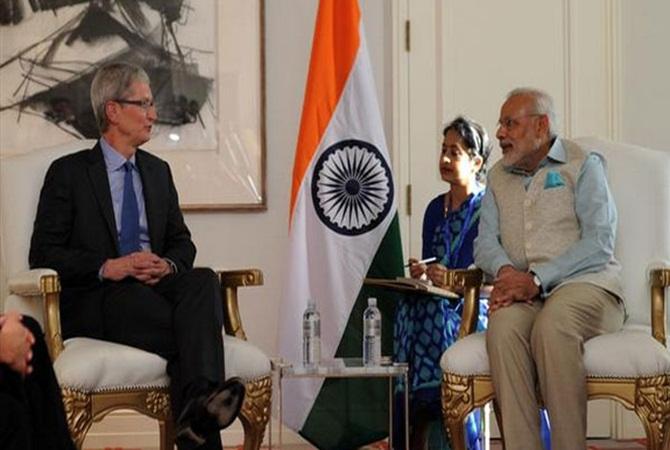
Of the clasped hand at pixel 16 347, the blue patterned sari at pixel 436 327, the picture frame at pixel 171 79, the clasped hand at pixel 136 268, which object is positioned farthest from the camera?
the picture frame at pixel 171 79

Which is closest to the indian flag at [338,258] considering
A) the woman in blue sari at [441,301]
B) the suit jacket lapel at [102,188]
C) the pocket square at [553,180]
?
the woman in blue sari at [441,301]

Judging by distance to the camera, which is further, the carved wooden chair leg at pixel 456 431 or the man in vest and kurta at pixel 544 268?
→ the carved wooden chair leg at pixel 456 431

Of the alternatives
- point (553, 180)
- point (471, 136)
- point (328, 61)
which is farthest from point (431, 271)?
point (328, 61)

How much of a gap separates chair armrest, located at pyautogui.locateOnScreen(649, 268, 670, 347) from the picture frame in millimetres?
1928

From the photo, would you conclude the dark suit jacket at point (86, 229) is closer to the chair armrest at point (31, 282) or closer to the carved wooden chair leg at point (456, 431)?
the chair armrest at point (31, 282)

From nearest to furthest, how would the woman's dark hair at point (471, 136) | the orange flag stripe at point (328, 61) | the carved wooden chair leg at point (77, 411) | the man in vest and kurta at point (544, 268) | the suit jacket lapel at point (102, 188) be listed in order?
1. the carved wooden chair leg at point (77, 411)
2. the man in vest and kurta at point (544, 268)
3. the suit jacket lapel at point (102, 188)
4. the woman's dark hair at point (471, 136)
5. the orange flag stripe at point (328, 61)

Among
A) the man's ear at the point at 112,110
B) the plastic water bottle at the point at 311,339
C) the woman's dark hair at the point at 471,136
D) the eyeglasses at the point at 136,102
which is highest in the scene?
the eyeglasses at the point at 136,102

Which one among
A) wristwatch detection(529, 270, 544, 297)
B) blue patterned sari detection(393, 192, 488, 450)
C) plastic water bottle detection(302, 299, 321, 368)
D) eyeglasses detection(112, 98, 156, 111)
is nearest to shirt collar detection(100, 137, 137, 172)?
eyeglasses detection(112, 98, 156, 111)

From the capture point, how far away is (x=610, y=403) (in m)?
5.39

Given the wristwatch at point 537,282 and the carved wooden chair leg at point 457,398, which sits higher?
the wristwatch at point 537,282

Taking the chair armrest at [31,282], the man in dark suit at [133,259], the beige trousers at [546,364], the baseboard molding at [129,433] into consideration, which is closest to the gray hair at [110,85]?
the man in dark suit at [133,259]

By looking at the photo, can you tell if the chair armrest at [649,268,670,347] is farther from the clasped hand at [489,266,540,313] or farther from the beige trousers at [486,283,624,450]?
the clasped hand at [489,266,540,313]

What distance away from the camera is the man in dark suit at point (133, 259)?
11.6 ft

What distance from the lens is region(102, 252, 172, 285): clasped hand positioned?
12.7 ft
